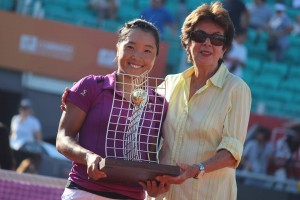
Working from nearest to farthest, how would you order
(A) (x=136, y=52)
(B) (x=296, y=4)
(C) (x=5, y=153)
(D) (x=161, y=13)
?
(A) (x=136, y=52)
(C) (x=5, y=153)
(D) (x=161, y=13)
(B) (x=296, y=4)

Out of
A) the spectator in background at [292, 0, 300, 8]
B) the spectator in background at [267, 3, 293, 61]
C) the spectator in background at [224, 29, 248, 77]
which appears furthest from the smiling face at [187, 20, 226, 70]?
the spectator in background at [292, 0, 300, 8]

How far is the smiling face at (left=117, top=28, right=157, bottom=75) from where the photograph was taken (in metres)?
5.31

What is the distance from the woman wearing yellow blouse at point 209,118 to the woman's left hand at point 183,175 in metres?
0.19

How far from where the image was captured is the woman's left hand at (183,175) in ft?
16.4

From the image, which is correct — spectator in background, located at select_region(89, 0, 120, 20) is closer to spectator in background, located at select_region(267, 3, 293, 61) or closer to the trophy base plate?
spectator in background, located at select_region(267, 3, 293, 61)

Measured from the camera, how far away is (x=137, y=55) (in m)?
5.30

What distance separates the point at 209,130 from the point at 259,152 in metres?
9.98

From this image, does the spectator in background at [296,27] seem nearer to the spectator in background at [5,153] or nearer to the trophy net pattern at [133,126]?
the spectator in background at [5,153]

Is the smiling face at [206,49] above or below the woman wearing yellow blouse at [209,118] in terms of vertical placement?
above

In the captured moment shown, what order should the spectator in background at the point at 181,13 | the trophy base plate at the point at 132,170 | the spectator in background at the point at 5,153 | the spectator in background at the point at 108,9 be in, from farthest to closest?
the spectator in background at the point at 108,9 → the spectator in background at the point at 181,13 → the spectator in background at the point at 5,153 → the trophy base plate at the point at 132,170

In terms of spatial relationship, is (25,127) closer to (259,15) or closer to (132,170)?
(259,15)

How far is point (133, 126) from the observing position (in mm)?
5188

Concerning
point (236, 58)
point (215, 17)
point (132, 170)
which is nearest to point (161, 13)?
point (236, 58)

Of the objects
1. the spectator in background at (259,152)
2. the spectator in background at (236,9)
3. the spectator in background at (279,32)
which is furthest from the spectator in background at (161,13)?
the spectator in background at (259,152)
